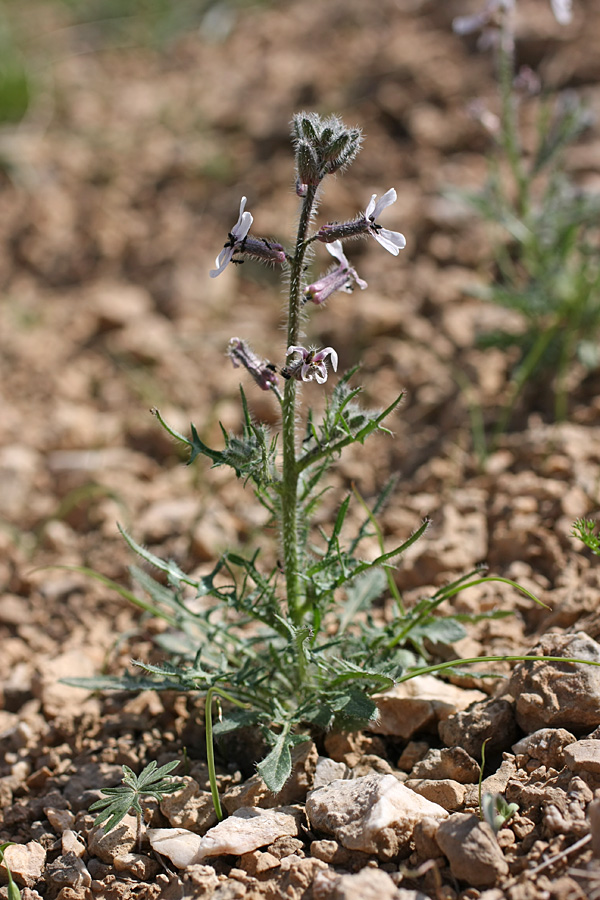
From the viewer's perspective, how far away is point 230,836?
237 cm

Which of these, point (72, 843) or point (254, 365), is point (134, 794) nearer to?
point (72, 843)

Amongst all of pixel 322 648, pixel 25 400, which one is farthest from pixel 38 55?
pixel 322 648

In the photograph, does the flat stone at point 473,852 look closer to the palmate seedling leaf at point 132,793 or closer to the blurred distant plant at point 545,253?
the palmate seedling leaf at point 132,793

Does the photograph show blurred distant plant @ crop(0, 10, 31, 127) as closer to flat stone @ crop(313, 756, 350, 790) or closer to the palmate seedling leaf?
the palmate seedling leaf

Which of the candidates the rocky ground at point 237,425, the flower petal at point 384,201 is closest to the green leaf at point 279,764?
the rocky ground at point 237,425

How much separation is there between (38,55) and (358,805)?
27.3 ft

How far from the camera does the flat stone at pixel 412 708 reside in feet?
9.19

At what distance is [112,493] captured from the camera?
13.7 ft

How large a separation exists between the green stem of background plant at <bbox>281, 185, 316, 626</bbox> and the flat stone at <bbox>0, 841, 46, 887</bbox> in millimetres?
1079

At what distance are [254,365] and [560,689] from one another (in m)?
1.44

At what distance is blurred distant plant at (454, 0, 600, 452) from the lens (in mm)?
4293

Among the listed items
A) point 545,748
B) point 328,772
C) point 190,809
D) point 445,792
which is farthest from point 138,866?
point 545,748

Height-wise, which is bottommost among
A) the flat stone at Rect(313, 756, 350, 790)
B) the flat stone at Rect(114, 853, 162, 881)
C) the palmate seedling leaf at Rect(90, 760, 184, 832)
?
the flat stone at Rect(114, 853, 162, 881)

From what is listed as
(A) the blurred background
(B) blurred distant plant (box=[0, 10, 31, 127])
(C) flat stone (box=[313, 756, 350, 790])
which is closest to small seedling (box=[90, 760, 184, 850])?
(C) flat stone (box=[313, 756, 350, 790])
